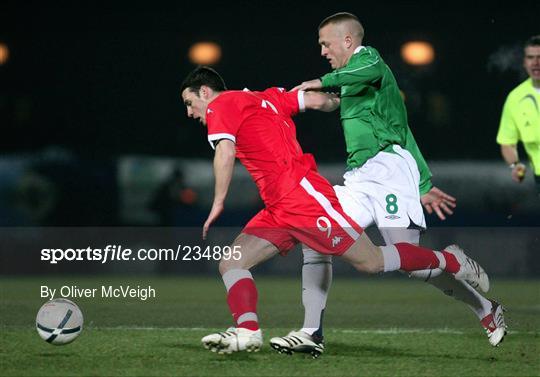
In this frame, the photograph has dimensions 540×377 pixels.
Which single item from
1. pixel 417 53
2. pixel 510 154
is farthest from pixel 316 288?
pixel 417 53

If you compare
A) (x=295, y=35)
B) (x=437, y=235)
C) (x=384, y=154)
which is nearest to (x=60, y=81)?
(x=295, y=35)

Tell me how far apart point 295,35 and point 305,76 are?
1.06 m

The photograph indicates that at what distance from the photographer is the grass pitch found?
20.1 feet

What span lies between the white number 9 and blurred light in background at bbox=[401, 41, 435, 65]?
32.8 ft

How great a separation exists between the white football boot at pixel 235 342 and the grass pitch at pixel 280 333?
Result: 76mm

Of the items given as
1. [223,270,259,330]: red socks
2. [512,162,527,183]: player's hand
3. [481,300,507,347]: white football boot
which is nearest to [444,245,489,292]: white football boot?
[481,300,507,347]: white football boot

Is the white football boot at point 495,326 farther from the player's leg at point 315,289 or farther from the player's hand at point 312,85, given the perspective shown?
the player's hand at point 312,85

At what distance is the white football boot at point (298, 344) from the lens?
640cm

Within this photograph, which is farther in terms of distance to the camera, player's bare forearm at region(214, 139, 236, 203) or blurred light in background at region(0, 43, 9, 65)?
blurred light in background at region(0, 43, 9, 65)

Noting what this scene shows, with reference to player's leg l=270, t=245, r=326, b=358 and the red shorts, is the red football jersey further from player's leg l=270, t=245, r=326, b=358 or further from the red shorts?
player's leg l=270, t=245, r=326, b=358

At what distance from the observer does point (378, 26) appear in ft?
53.6

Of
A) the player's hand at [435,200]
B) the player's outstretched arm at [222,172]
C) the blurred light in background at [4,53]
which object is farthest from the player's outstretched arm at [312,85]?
the blurred light in background at [4,53]

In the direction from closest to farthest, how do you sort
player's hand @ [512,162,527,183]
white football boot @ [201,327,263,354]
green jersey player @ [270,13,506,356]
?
1. white football boot @ [201,327,263,354]
2. green jersey player @ [270,13,506,356]
3. player's hand @ [512,162,527,183]

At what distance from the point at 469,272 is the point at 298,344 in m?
1.22
